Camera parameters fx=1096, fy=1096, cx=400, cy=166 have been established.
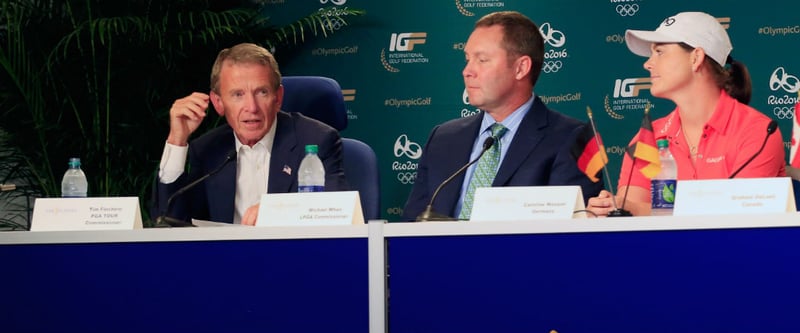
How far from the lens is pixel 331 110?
347 centimetres

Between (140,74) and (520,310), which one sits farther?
(140,74)

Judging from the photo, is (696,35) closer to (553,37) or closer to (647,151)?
(647,151)

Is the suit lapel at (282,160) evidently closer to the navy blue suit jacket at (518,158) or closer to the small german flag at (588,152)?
the navy blue suit jacket at (518,158)

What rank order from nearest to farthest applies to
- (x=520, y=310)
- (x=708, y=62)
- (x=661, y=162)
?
1. (x=520, y=310)
2. (x=661, y=162)
3. (x=708, y=62)

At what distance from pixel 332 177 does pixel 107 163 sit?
2.05m

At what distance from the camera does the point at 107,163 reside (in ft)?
16.3

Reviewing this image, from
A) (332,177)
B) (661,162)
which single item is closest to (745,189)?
(661,162)

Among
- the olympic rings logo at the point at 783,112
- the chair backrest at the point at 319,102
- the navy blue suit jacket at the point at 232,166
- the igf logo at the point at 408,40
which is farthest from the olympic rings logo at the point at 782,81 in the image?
the navy blue suit jacket at the point at 232,166

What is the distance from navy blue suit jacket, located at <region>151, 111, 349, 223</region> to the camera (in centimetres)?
318

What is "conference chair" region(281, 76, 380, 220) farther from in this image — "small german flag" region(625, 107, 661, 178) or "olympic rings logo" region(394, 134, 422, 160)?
"olympic rings logo" region(394, 134, 422, 160)

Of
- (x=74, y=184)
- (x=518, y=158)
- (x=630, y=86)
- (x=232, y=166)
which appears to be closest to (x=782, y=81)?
(x=630, y=86)

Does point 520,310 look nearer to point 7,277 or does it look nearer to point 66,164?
point 7,277

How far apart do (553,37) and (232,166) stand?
2.78 metres

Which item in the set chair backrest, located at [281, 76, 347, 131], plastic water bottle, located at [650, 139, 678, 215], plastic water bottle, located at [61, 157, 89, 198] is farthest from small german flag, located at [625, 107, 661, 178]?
plastic water bottle, located at [61, 157, 89, 198]
